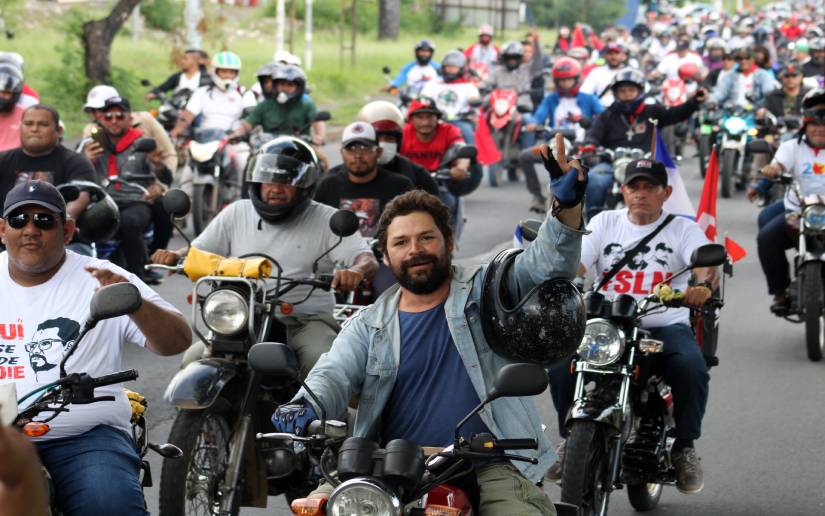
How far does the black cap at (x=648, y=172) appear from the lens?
25.6ft

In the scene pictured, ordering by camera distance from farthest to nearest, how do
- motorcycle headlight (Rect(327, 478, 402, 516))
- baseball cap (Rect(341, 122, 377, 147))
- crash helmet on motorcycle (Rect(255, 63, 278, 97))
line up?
1. crash helmet on motorcycle (Rect(255, 63, 278, 97))
2. baseball cap (Rect(341, 122, 377, 147))
3. motorcycle headlight (Rect(327, 478, 402, 516))

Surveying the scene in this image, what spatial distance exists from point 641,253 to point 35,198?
11.0 feet

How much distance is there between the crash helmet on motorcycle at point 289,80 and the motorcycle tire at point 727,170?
7.19 metres

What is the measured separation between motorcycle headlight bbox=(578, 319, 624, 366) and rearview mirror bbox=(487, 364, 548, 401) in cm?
250

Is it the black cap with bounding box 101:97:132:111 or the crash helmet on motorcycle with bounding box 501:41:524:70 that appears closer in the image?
the black cap with bounding box 101:97:132:111

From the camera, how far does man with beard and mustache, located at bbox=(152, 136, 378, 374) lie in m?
7.61

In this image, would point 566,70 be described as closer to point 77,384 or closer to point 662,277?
point 662,277

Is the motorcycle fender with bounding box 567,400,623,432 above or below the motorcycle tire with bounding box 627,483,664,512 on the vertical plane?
above

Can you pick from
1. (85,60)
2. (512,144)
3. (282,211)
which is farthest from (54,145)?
(85,60)

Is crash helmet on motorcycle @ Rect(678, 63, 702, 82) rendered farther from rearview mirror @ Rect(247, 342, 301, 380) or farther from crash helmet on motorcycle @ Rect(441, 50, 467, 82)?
rearview mirror @ Rect(247, 342, 301, 380)

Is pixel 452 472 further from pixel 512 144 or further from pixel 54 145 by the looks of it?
pixel 512 144

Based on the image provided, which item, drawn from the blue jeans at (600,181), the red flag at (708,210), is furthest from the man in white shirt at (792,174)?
the blue jeans at (600,181)

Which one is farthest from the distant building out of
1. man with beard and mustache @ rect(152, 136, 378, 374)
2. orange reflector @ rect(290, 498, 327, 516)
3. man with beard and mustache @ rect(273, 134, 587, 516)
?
orange reflector @ rect(290, 498, 327, 516)

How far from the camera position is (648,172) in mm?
7801
